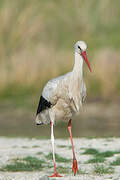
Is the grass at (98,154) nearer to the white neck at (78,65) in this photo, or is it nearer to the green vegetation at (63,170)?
the green vegetation at (63,170)

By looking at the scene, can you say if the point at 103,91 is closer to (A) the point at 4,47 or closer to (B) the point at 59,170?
(A) the point at 4,47

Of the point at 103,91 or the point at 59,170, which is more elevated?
the point at 103,91

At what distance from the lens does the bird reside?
29.2ft

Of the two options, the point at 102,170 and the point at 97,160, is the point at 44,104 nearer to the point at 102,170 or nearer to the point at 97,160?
the point at 102,170

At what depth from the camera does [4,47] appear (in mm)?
27703

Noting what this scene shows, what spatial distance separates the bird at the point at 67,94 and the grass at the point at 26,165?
91cm

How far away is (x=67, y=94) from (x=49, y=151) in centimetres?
305

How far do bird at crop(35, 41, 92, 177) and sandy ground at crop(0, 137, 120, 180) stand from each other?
477 mm

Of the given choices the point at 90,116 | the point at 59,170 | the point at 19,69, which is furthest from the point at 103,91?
the point at 59,170

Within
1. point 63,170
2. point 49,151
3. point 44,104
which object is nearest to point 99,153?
point 49,151

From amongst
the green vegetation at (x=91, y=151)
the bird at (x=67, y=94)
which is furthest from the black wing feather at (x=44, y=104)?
the green vegetation at (x=91, y=151)

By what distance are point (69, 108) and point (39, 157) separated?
7.12ft

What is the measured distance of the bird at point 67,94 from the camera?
8914 millimetres

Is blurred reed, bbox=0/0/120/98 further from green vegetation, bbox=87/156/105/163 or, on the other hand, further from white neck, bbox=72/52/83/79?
white neck, bbox=72/52/83/79
